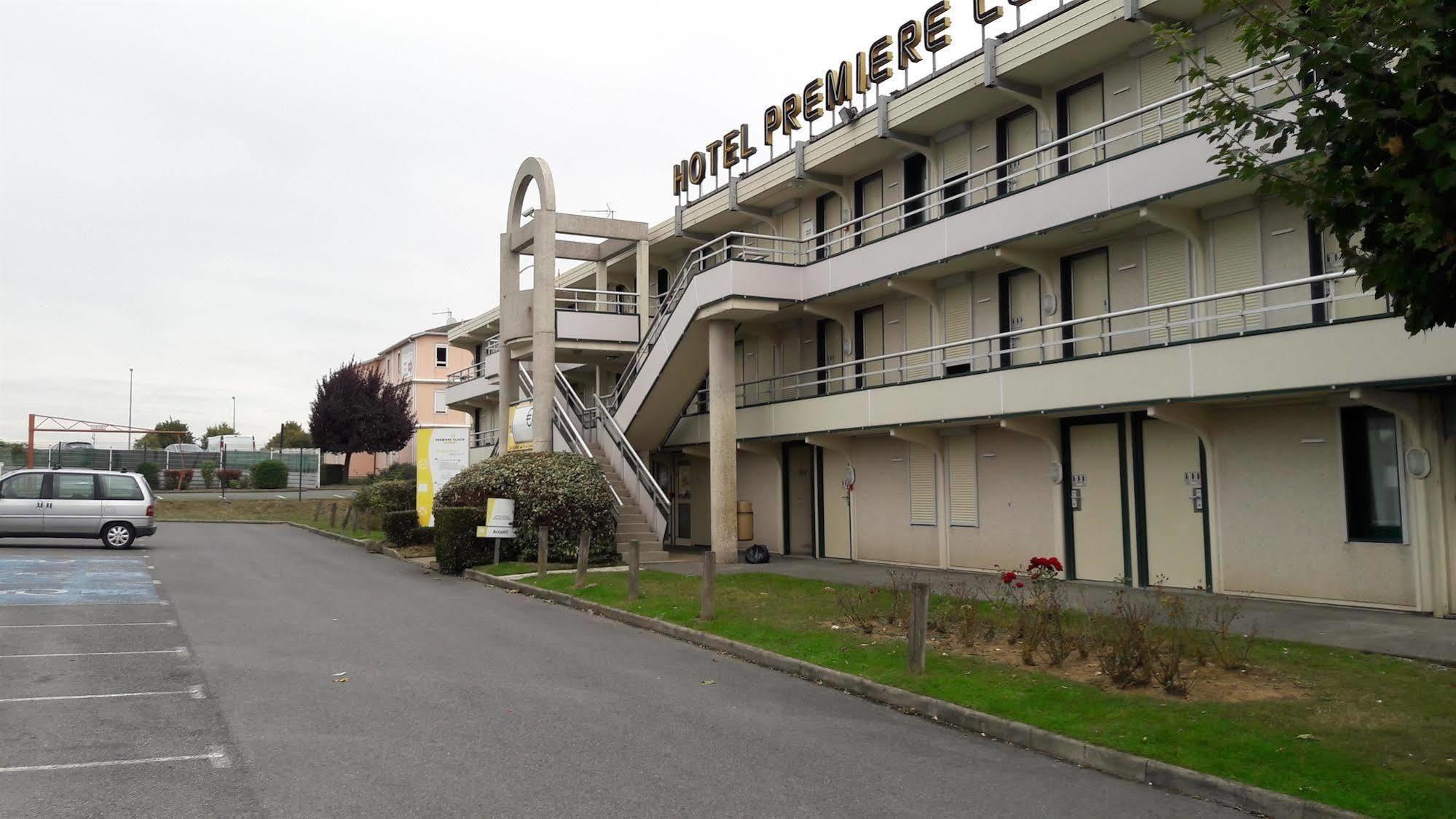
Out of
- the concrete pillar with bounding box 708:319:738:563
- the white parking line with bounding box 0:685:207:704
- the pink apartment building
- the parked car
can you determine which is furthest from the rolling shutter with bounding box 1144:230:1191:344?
the pink apartment building

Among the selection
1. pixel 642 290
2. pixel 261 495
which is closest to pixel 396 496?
pixel 642 290

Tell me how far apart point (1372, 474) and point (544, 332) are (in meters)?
18.3

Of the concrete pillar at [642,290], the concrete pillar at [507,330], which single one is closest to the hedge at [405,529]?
the concrete pillar at [507,330]

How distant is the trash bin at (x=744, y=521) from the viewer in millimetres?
24344

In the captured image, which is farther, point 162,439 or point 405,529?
point 162,439

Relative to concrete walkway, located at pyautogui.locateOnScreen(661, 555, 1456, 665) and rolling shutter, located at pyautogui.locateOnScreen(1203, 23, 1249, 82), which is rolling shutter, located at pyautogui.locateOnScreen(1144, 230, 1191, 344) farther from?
concrete walkway, located at pyautogui.locateOnScreen(661, 555, 1456, 665)

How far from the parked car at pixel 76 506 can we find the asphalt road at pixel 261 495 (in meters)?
24.1

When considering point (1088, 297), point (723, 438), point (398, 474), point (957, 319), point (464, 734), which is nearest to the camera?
point (464, 734)

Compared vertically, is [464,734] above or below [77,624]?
below

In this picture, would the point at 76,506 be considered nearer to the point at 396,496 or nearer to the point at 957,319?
the point at 396,496

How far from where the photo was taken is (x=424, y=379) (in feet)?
240

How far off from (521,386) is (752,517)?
355 inches

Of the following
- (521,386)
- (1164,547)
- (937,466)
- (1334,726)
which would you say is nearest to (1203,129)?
(1334,726)

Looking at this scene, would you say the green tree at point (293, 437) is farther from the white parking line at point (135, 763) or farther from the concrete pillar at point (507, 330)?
the white parking line at point (135, 763)
